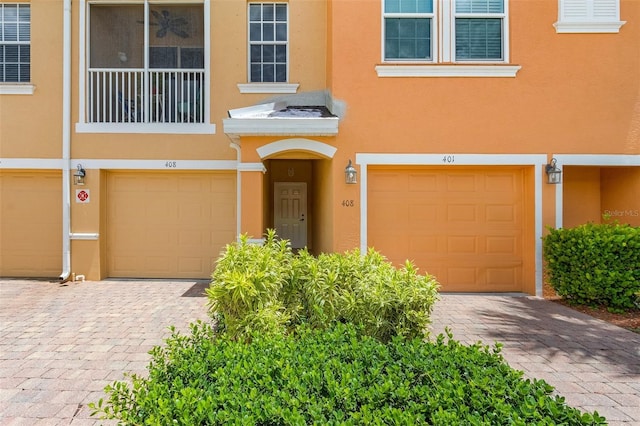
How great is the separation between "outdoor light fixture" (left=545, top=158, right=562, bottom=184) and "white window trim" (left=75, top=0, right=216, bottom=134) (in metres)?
7.05

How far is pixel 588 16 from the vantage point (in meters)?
6.79

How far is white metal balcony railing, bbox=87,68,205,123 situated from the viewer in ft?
26.8

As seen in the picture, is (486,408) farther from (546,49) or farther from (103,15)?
(103,15)

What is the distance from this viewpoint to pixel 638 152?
22.4 ft

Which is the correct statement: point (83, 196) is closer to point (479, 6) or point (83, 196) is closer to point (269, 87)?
point (269, 87)

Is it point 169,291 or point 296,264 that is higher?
point 296,264

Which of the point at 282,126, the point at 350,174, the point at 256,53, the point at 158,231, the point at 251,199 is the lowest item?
the point at 158,231

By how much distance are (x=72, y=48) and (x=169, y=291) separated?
600 centimetres

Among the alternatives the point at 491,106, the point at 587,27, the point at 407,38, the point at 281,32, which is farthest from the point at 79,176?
the point at 587,27

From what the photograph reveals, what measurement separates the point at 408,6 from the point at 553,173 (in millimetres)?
4301

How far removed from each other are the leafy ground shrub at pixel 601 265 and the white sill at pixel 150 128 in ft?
25.0

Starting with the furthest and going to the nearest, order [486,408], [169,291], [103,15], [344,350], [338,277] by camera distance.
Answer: [103,15]
[169,291]
[338,277]
[344,350]
[486,408]

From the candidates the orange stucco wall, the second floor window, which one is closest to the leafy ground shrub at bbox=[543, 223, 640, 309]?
the orange stucco wall

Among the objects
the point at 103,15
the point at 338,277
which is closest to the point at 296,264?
the point at 338,277
